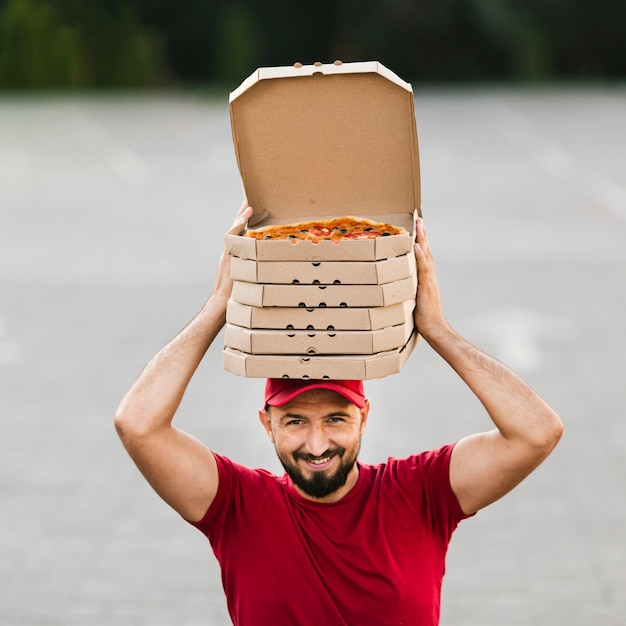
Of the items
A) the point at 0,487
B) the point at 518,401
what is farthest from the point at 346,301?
the point at 0,487

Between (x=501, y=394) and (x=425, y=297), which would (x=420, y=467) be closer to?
(x=501, y=394)

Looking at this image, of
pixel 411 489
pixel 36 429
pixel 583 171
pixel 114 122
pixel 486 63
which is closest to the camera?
pixel 411 489

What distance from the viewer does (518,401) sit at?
4.51 meters

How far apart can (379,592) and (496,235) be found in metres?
16.3

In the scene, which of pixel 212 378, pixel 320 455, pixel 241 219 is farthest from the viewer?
pixel 212 378

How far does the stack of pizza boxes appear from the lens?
4223 millimetres

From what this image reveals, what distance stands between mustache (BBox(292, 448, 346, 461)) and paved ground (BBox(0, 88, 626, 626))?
3.49 m

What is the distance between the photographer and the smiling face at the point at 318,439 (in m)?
4.39

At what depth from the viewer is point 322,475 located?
4398mm

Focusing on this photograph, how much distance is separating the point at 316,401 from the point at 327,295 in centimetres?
36

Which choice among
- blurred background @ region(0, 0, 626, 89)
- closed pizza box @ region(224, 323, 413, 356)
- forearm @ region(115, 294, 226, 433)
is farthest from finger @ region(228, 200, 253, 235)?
blurred background @ region(0, 0, 626, 89)

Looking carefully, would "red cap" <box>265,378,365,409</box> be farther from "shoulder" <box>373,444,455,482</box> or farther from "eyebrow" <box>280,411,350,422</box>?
"shoulder" <box>373,444,455,482</box>

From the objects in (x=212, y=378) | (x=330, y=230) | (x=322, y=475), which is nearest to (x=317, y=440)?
(x=322, y=475)

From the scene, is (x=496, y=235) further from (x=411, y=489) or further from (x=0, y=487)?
(x=411, y=489)
